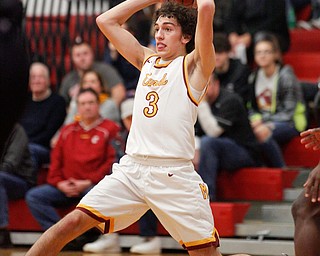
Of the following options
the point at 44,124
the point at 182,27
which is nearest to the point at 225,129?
the point at 44,124

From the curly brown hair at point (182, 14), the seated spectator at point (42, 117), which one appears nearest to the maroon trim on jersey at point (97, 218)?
the curly brown hair at point (182, 14)

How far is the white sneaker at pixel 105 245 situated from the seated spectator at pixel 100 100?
1348 millimetres

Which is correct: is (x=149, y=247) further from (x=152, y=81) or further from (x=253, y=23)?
(x=253, y=23)

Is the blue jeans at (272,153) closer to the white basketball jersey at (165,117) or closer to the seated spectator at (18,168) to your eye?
the seated spectator at (18,168)

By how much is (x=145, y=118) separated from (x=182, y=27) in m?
0.61

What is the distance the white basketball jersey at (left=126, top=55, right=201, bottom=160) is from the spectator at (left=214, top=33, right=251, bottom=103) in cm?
357

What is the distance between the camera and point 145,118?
5074 millimetres

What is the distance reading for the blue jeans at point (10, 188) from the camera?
7.75 metres

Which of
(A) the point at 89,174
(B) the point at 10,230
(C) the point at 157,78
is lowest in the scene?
(B) the point at 10,230

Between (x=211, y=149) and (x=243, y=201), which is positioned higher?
(x=211, y=149)

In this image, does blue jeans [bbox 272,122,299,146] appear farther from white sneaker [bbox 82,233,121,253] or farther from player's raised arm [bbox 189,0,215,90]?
player's raised arm [bbox 189,0,215,90]

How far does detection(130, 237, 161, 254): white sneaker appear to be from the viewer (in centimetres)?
735

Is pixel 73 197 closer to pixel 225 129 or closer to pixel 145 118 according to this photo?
pixel 225 129

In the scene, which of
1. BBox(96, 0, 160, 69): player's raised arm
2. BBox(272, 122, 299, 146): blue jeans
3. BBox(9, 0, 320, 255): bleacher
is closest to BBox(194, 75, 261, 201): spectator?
BBox(9, 0, 320, 255): bleacher
